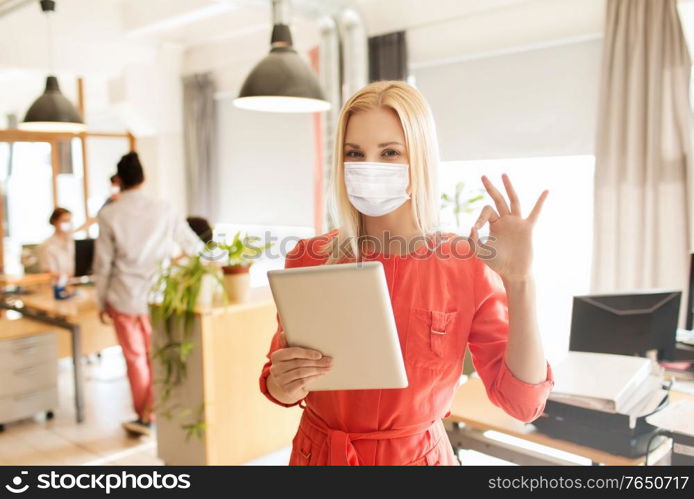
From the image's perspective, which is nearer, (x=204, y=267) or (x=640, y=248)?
(x=204, y=267)

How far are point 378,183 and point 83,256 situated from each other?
12.9 feet

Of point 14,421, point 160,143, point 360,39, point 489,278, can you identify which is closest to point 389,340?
point 489,278

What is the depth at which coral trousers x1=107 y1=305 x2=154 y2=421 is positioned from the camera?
3.61 metres

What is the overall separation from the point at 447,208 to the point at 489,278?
10.4 feet

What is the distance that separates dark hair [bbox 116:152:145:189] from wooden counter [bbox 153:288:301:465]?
0.96 meters

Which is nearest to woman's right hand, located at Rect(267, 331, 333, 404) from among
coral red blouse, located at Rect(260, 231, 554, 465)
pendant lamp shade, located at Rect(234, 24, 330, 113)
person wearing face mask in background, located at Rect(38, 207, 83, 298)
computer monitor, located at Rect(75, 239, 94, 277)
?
coral red blouse, located at Rect(260, 231, 554, 465)

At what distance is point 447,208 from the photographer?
4285mm

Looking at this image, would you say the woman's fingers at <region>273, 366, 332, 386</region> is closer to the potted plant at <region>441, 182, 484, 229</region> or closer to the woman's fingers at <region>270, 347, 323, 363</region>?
the woman's fingers at <region>270, 347, 323, 363</region>

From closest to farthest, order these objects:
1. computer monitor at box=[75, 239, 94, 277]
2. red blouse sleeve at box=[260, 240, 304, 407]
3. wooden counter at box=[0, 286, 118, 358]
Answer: red blouse sleeve at box=[260, 240, 304, 407]
wooden counter at box=[0, 286, 118, 358]
computer monitor at box=[75, 239, 94, 277]

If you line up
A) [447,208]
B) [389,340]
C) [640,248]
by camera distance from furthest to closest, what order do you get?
[447,208], [640,248], [389,340]

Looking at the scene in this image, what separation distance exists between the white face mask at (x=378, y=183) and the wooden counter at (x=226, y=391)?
190 cm

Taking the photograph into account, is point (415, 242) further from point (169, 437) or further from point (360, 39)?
point (360, 39)

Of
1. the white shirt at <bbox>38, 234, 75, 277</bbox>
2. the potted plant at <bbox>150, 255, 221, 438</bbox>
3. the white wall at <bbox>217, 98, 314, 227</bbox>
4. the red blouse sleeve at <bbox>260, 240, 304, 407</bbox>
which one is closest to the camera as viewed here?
the red blouse sleeve at <bbox>260, 240, 304, 407</bbox>

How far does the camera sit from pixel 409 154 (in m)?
1.15
